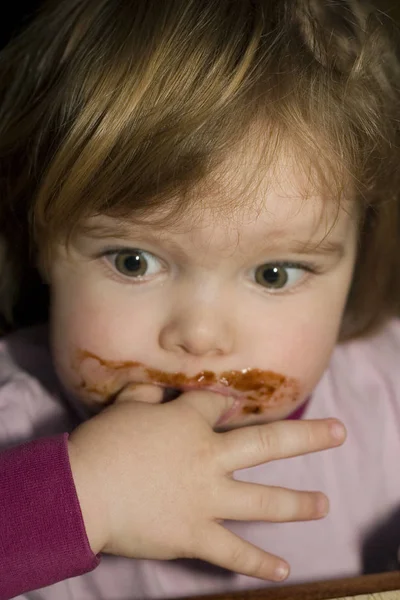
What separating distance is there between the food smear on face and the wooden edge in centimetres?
26

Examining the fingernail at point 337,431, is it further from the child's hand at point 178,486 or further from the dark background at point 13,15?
the dark background at point 13,15

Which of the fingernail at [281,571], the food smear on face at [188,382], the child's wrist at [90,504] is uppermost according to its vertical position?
the food smear on face at [188,382]

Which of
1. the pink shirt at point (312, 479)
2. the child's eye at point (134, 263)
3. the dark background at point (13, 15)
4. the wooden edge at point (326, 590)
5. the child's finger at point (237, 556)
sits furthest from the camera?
the dark background at point (13, 15)

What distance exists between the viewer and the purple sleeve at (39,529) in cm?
73

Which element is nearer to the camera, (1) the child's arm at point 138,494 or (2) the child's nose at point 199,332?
(1) the child's arm at point 138,494

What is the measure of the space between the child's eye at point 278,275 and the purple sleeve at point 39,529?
0.91ft

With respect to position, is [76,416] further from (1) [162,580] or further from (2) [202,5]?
(2) [202,5]

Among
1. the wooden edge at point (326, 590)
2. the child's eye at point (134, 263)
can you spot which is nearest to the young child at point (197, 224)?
the child's eye at point (134, 263)

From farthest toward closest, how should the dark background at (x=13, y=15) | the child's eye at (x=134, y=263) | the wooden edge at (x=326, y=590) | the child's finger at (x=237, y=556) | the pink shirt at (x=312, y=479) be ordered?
1. the dark background at (x=13, y=15)
2. the pink shirt at (x=312, y=479)
3. the child's eye at (x=134, y=263)
4. the child's finger at (x=237, y=556)
5. the wooden edge at (x=326, y=590)

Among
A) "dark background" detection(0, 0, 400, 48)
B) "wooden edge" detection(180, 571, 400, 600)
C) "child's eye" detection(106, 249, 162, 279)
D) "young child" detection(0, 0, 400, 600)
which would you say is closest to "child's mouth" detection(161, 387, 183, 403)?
"young child" detection(0, 0, 400, 600)

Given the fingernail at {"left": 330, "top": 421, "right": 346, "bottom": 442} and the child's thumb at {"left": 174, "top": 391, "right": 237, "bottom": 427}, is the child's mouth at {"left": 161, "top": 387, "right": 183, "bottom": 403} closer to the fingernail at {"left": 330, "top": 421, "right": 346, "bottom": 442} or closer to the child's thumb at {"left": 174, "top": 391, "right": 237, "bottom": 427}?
the child's thumb at {"left": 174, "top": 391, "right": 237, "bottom": 427}

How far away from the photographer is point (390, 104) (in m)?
0.91

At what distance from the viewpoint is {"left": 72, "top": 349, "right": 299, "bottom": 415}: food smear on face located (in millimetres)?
882

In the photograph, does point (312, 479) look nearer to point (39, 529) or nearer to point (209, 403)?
point (209, 403)
